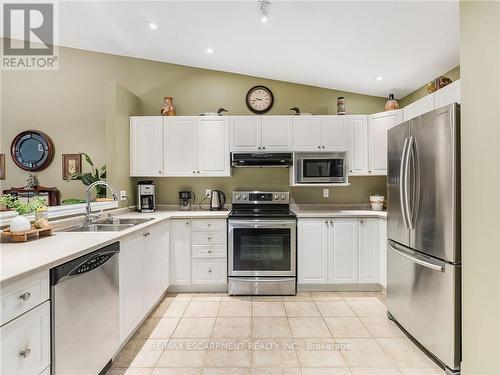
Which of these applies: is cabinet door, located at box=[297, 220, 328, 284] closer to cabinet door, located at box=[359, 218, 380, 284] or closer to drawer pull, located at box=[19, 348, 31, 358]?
cabinet door, located at box=[359, 218, 380, 284]

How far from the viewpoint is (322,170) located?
330 cm

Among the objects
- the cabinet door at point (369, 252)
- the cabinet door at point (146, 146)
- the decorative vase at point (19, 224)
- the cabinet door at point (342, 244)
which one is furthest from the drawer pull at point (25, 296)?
the cabinet door at point (369, 252)

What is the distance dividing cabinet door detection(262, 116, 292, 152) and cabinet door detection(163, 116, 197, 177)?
0.95 m

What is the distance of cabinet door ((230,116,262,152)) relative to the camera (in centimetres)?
338

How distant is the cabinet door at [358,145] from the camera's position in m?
3.38

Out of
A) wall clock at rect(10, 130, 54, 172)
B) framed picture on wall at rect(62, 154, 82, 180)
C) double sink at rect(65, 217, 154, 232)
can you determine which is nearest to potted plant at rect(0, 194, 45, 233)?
double sink at rect(65, 217, 154, 232)

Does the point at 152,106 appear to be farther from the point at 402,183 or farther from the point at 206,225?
the point at 402,183

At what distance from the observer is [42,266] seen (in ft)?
3.92

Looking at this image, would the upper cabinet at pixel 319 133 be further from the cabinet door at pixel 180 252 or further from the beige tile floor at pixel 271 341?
the beige tile floor at pixel 271 341

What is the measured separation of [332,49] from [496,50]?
72.3 inches

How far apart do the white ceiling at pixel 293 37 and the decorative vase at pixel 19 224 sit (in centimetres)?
206

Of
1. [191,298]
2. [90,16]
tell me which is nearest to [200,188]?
[191,298]

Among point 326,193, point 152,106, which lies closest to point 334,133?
point 326,193

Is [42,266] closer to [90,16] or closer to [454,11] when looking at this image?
[90,16]
